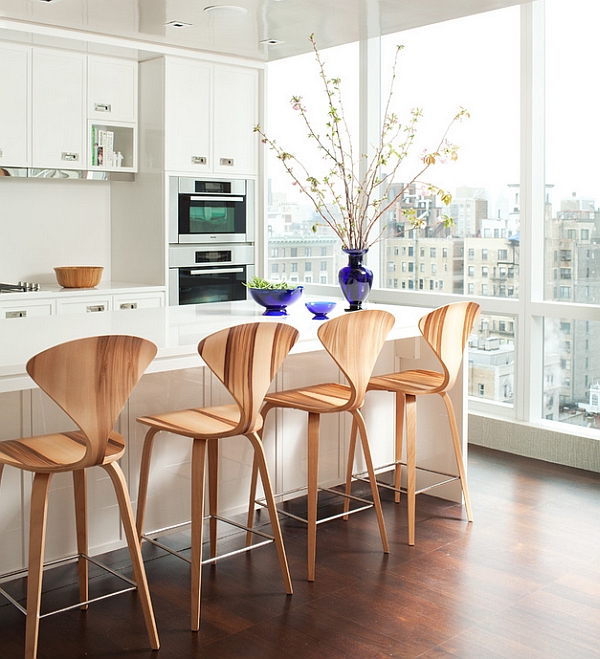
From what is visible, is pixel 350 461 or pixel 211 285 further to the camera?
pixel 211 285

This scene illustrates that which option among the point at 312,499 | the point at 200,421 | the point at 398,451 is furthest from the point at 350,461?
the point at 200,421

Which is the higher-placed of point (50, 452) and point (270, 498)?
point (50, 452)

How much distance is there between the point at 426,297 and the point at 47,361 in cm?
357

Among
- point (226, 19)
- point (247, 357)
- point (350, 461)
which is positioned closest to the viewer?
point (247, 357)

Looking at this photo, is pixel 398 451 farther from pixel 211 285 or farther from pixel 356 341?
pixel 211 285

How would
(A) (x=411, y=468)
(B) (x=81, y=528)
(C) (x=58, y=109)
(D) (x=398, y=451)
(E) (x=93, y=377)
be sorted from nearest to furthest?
1. (E) (x=93, y=377)
2. (B) (x=81, y=528)
3. (A) (x=411, y=468)
4. (D) (x=398, y=451)
5. (C) (x=58, y=109)

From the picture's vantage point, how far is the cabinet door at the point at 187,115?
218 inches

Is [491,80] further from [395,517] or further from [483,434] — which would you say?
[395,517]

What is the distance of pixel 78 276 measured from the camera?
538cm

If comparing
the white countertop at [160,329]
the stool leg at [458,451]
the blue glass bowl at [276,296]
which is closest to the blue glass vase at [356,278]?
the white countertop at [160,329]

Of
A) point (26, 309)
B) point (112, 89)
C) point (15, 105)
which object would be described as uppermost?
point (112, 89)

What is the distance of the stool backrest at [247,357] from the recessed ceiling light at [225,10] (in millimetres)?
2416

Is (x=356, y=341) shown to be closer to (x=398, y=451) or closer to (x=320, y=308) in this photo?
(x=320, y=308)

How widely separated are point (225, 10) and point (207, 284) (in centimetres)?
197
